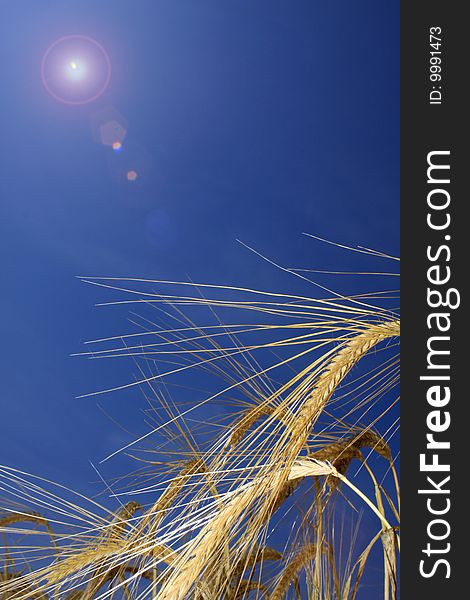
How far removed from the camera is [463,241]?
1.40 m

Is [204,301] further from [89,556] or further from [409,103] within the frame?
[89,556]

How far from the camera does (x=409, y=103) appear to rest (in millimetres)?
1579

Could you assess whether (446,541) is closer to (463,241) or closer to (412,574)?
(412,574)

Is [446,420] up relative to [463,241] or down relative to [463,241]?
down

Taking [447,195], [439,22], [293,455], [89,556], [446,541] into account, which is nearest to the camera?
[293,455]

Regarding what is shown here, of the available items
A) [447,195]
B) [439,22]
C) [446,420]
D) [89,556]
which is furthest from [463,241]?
[89,556]

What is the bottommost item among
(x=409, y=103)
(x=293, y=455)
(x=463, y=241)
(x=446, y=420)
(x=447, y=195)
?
(x=293, y=455)

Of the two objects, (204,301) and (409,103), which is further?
(409,103)

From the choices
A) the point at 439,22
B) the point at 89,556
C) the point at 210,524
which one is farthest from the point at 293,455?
the point at 439,22

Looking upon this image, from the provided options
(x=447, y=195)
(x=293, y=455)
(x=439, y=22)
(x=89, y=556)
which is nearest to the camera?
(x=293, y=455)

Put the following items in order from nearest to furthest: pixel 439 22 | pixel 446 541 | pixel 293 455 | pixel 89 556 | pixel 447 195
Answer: pixel 293 455
pixel 446 541
pixel 447 195
pixel 439 22
pixel 89 556

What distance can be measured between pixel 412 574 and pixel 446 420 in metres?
0.35

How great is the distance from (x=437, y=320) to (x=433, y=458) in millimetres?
308

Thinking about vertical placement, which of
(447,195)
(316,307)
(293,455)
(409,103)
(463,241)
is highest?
(409,103)
